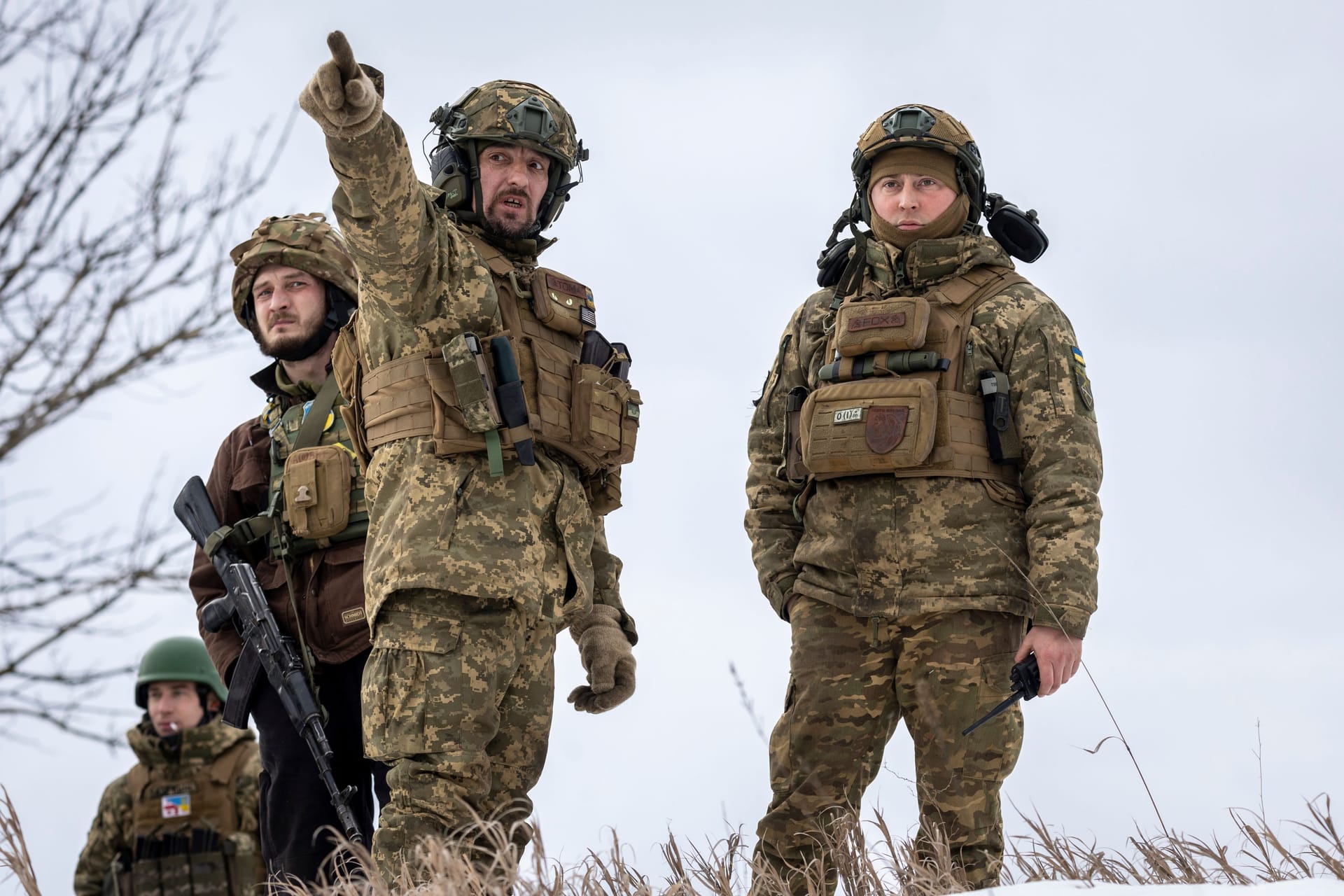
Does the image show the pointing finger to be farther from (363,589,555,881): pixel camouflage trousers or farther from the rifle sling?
the rifle sling

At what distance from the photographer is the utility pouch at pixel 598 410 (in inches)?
179

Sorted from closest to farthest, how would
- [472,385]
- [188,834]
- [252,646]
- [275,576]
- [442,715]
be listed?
1. [442,715]
2. [472,385]
3. [252,646]
4. [275,576]
5. [188,834]

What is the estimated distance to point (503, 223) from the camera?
4.71 meters

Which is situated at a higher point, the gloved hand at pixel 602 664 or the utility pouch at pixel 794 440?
the utility pouch at pixel 794 440

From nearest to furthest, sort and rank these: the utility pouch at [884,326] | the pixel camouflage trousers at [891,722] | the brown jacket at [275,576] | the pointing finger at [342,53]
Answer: the pointing finger at [342,53]
the pixel camouflage trousers at [891,722]
the utility pouch at [884,326]
the brown jacket at [275,576]

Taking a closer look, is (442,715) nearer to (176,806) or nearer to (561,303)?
(561,303)

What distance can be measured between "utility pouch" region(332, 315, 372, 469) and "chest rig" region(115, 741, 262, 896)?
328 centimetres

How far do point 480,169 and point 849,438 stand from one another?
55.8 inches

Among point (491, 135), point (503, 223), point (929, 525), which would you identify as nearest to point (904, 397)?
→ point (929, 525)

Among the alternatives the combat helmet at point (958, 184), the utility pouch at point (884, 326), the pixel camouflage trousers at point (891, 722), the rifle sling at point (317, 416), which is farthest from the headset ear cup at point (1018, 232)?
the rifle sling at point (317, 416)

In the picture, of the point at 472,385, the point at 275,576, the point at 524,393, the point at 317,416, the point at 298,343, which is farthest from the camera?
the point at 298,343

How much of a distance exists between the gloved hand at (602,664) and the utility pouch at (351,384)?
0.86m

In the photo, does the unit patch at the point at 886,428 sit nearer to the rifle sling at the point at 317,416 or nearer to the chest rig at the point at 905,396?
the chest rig at the point at 905,396

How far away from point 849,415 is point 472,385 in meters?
1.07
